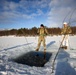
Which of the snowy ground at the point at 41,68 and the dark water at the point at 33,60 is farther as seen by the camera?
the dark water at the point at 33,60

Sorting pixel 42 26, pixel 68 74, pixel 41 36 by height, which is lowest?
pixel 68 74

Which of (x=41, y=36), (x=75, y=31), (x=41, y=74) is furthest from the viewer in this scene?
(x=75, y=31)

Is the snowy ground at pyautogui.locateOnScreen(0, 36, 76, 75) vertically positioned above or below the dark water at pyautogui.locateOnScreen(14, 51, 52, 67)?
above

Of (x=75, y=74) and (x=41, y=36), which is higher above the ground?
(x=41, y=36)

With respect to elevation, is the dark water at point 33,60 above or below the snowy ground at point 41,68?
below

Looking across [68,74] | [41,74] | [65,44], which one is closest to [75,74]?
[68,74]

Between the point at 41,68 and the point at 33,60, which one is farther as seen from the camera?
the point at 33,60

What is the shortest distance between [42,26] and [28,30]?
222 ft

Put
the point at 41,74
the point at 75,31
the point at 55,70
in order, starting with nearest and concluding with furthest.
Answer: the point at 41,74, the point at 55,70, the point at 75,31

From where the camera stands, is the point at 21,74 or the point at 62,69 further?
the point at 62,69

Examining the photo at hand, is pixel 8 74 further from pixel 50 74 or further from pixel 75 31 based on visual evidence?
pixel 75 31

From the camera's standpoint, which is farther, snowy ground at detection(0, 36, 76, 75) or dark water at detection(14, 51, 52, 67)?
dark water at detection(14, 51, 52, 67)

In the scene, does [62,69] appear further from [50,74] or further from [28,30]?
[28,30]

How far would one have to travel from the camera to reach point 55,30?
76438mm
